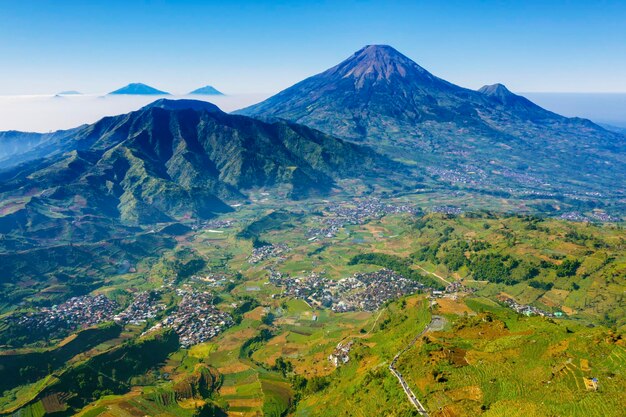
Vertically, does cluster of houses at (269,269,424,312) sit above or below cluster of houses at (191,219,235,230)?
below

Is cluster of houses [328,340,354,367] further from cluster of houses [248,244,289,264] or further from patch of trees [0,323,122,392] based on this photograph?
cluster of houses [248,244,289,264]

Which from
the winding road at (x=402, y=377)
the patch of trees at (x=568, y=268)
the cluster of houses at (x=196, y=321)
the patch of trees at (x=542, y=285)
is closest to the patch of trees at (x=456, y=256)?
the patch of trees at (x=542, y=285)

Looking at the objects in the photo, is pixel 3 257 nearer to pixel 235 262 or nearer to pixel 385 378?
pixel 235 262

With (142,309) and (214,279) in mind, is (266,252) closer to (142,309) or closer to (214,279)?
(214,279)

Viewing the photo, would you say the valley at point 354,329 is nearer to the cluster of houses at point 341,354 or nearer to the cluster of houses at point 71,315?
the cluster of houses at point 341,354

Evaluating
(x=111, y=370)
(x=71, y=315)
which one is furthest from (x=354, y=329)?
(x=71, y=315)

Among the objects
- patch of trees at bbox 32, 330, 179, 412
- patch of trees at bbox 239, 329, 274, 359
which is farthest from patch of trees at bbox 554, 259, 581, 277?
patch of trees at bbox 32, 330, 179, 412

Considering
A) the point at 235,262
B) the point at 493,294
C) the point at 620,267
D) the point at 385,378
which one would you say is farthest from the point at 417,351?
the point at 235,262
